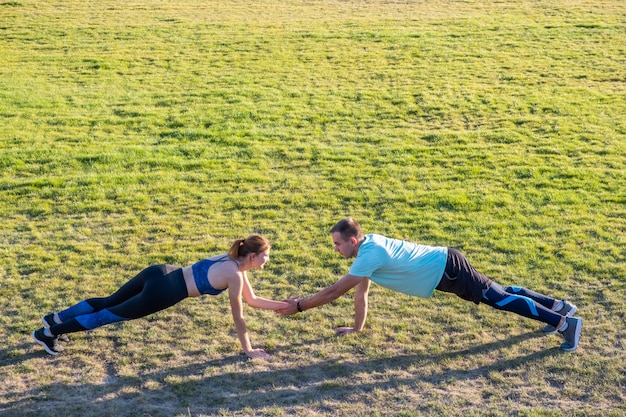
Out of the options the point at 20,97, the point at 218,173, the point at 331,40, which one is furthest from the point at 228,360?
the point at 331,40

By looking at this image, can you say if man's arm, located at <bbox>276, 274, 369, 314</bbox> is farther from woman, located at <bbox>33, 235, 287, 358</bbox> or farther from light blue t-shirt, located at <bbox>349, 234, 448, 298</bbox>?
woman, located at <bbox>33, 235, 287, 358</bbox>

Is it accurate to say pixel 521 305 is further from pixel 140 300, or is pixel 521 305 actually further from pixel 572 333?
pixel 140 300

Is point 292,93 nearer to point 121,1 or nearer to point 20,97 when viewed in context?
point 20,97

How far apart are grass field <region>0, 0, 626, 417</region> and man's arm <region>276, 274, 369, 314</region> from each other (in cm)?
41

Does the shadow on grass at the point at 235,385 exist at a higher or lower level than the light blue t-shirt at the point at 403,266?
lower

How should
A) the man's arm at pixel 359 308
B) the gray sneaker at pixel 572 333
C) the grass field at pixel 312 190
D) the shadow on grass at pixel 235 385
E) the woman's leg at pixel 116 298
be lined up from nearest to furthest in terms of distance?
the shadow on grass at pixel 235 385
the grass field at pixel 312 190
the woman's leg at pixel 116 298
the gray sneaker at pixel 572 333
the man's arm at pixel 359 308

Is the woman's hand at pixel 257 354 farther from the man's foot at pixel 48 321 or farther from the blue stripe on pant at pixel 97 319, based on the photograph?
the man's foot at pixel 48 321

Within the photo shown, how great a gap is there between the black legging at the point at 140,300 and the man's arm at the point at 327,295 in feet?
3.83

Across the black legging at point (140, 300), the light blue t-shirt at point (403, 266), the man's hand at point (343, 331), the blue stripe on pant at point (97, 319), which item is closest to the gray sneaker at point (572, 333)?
the light blue t-shirt at point (403, 266)

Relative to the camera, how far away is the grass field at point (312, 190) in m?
7.20

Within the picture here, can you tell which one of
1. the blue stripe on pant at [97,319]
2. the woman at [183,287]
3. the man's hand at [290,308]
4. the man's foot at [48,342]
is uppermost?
the woman at [183,287]

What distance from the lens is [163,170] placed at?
13.1 m

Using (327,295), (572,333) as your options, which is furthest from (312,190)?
(572,333)

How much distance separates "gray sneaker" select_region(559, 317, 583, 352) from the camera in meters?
7.61
